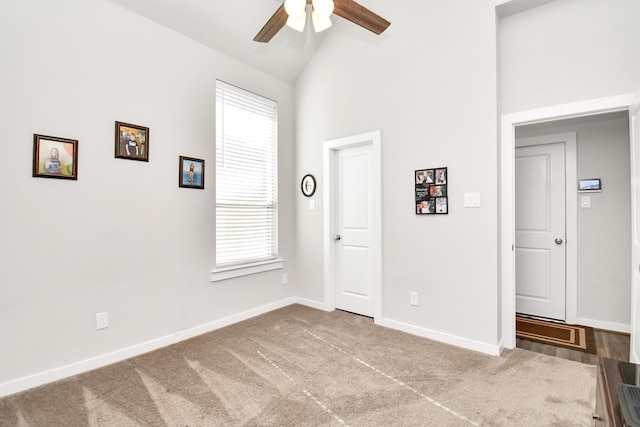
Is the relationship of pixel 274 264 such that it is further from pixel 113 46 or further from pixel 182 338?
pixel 113 46

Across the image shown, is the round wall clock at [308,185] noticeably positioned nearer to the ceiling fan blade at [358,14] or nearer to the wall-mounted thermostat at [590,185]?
the ceiling fan blade at [358,14]

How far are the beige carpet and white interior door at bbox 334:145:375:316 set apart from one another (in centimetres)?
82

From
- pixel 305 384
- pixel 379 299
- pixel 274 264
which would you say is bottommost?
pixel 305 384

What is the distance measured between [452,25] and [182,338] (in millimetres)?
3852

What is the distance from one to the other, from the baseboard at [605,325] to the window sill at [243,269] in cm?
342

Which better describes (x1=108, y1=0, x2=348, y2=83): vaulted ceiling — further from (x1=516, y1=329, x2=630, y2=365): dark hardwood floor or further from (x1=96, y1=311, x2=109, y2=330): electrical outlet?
(x1=516, y1=329, x2=630, y2=365): dark hardwood floor

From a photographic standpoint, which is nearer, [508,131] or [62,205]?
[62,205]

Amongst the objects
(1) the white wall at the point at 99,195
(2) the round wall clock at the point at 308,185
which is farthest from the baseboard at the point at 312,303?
(2) the round wall clock at the point at 308,185

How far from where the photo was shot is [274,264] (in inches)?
154

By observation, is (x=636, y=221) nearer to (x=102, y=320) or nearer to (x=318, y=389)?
(x=318, y=389)

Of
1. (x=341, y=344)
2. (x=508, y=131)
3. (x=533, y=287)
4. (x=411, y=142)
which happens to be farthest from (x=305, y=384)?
(x=533, y=287)

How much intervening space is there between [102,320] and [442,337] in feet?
9.67

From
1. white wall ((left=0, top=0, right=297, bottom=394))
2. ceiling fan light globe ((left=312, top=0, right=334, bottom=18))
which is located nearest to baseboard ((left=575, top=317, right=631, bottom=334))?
white wall ((left=0, top=0, right=297, bottom=394))

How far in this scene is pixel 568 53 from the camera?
2.51 meters
